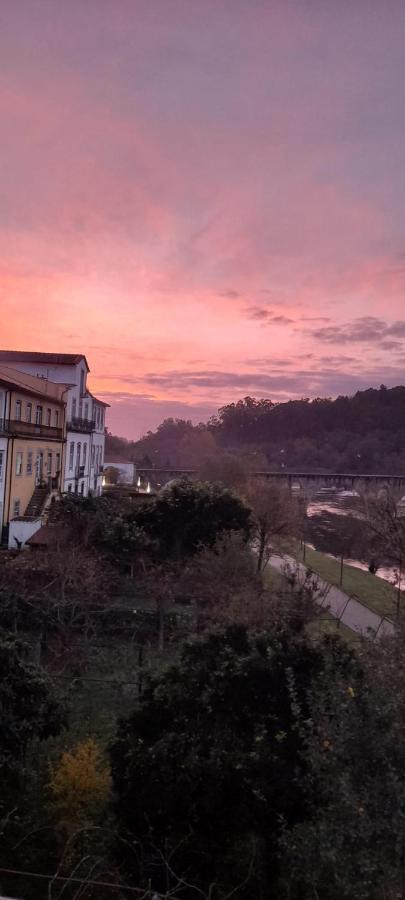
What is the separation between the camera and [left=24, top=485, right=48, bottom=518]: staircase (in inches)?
1199

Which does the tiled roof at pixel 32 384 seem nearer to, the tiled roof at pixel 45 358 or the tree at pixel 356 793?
the tiled roof at pixel 45 358

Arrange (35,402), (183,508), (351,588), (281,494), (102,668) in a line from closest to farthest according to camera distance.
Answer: (102,668) → (183,508) → (351,588) → (35,402) → (281,494)

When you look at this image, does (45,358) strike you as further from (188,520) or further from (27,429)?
(188,520)

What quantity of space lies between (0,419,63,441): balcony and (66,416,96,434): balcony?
3627mm

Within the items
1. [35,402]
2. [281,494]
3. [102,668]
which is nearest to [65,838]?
[102,668]

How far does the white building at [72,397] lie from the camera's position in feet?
129

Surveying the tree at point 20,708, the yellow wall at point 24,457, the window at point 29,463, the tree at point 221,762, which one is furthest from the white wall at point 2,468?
the tree at point 221,762

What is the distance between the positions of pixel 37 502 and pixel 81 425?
11.1m

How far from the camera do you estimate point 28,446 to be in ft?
100

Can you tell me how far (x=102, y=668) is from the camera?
16.9 metres

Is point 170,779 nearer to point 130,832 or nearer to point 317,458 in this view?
point 130,832

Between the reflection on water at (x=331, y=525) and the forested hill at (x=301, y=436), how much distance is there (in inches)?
1056

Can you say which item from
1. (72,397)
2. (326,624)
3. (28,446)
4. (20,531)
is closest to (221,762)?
(326,624)

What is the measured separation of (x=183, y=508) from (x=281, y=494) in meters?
14.2
